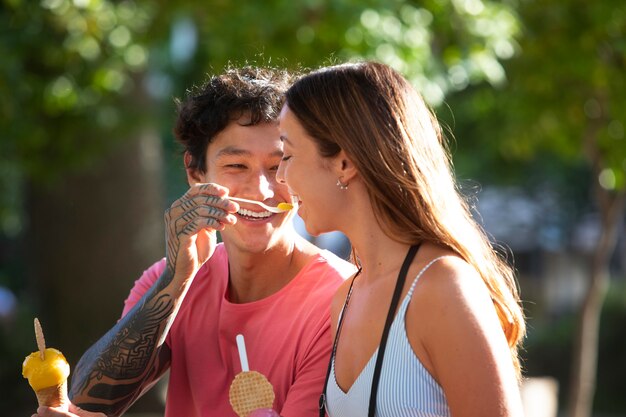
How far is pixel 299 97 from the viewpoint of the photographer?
2.44 meters

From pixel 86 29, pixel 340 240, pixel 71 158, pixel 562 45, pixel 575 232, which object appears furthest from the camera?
pixel 575 232

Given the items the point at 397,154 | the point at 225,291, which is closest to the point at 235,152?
the point at 225,291

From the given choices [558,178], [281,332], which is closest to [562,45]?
[281,332]

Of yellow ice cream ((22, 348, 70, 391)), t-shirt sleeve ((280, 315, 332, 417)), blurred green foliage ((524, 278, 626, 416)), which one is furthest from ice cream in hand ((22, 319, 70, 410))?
blurred green foliage ((524, 278, 626, 416))

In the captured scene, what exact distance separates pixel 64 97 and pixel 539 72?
356 cm

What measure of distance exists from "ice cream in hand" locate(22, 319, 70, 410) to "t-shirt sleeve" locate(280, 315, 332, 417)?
57cm

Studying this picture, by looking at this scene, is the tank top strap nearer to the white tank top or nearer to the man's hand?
the white tank top

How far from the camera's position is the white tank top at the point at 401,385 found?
7.11 feet

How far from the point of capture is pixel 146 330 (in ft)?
9.11

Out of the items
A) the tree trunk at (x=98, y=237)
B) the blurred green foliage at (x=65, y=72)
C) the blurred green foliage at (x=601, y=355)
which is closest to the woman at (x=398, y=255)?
the blurred green foliage at (x=65, y=72)

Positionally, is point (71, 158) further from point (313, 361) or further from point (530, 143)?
point (313, 361)

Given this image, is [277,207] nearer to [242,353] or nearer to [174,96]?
[242,353]

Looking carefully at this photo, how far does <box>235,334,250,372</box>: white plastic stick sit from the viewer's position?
2816 millimetres

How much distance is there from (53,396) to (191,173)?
2.92 feet
